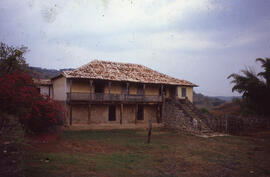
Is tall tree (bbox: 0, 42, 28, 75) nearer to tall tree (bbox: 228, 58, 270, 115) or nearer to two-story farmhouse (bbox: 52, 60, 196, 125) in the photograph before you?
two-story farmhouse (bbox: 52, 60, 196, 125)

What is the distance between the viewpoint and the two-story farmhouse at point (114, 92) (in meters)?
19.6

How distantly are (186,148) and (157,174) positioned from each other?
5.80m

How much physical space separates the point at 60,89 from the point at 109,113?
530 cm

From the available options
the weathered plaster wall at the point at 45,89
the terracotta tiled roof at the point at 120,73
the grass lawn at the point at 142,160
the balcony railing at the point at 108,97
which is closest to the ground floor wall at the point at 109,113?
the balcony railing at the point at 108,97

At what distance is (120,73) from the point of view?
73.8ft

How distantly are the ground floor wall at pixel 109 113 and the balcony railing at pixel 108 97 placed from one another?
2.65ft

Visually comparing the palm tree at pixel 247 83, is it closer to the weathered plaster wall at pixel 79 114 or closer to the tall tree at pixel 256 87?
the tall tree at pixel 256 87

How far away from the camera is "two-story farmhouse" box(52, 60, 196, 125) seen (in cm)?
1962

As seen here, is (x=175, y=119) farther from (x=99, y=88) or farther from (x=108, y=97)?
(x=99, y=88)

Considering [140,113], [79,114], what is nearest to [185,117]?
[140,113]

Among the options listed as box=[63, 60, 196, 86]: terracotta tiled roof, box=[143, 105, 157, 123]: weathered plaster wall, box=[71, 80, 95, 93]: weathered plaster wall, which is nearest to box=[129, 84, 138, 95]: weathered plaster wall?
box=[63, 60, 196, 86]: terracotta tiled roof

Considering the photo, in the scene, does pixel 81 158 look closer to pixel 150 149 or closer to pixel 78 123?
pixel 150 149

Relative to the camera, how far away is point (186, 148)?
1325cm

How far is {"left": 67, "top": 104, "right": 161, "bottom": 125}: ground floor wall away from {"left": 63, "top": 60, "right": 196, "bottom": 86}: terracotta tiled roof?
2.85m
